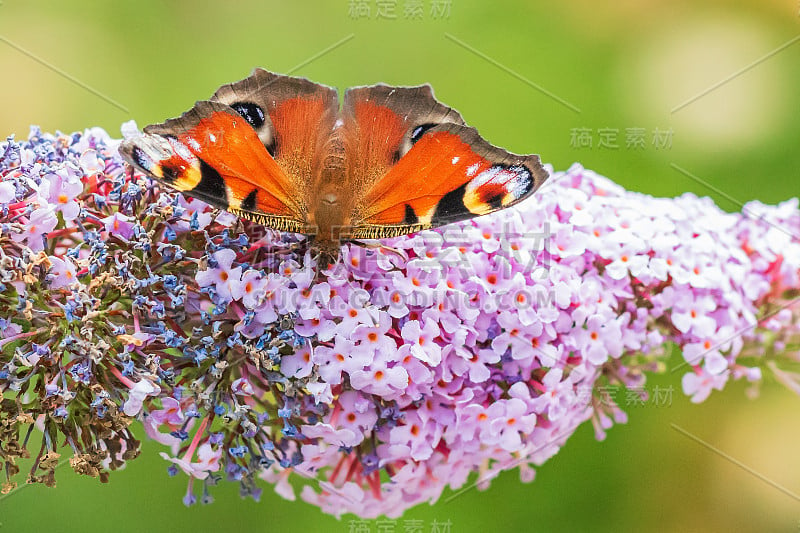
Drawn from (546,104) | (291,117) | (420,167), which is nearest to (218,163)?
(291,117)

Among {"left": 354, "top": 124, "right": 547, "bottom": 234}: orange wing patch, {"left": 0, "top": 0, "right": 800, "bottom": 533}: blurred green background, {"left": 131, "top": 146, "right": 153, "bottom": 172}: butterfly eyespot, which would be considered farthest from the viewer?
{"left": 0, "top": 0, "right": 800, "bottom": 533}: blurred green background

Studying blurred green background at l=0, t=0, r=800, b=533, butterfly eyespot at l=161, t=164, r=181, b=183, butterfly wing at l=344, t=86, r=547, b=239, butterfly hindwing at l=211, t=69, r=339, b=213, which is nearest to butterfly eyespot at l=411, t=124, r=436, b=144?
butterfly wing at l=344, t=86, r=547, b=239

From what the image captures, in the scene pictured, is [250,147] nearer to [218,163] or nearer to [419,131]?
[218,163]

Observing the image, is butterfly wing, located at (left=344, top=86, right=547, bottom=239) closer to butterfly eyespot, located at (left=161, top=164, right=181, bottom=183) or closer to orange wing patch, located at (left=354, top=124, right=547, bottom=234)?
orange wing patch, located at (left=354, top=124, right=547, bottom=234)

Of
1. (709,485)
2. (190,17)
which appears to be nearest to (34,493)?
(190,17)

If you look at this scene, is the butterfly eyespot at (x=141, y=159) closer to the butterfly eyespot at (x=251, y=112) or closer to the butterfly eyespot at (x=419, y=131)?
the butterfly eyespot at (x=251, y=112)

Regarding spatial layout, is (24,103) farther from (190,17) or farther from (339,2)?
(339,2)

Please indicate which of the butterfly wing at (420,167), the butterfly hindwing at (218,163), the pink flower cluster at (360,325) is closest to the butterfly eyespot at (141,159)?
the butterfly hindwing at (218,163)
